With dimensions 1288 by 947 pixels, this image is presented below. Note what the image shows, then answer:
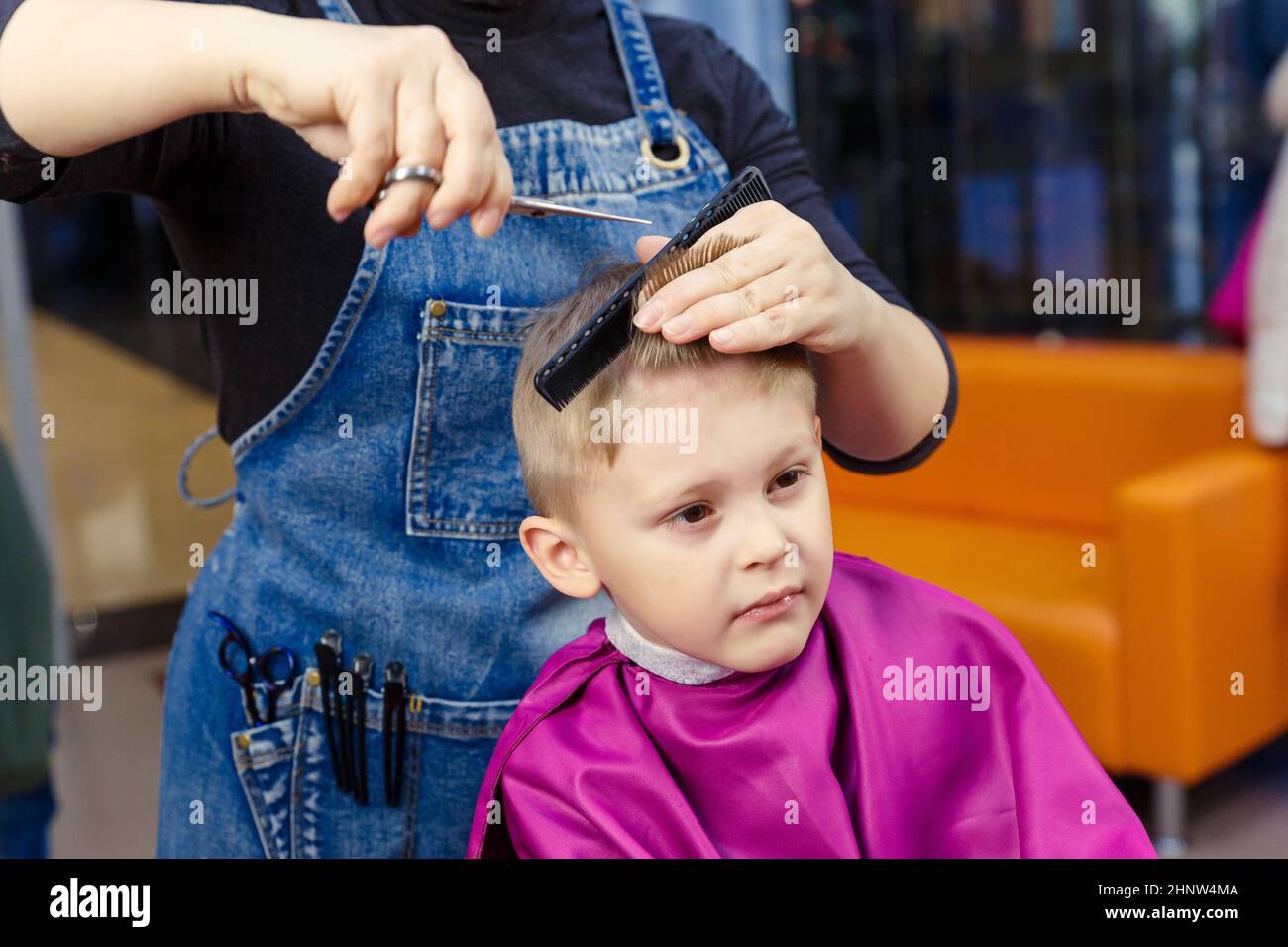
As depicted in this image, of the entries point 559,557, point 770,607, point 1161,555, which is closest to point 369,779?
point 559,557

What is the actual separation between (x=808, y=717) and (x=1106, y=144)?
4938mm

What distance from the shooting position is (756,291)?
69 centimetres

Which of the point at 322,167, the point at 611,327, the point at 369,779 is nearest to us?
the point at 611,327

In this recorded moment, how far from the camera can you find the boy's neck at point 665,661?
0.86 m

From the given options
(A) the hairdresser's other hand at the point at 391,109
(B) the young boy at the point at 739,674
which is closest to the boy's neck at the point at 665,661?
(B) the young boy at the point at 739,674

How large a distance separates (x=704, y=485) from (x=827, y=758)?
0.67 feet

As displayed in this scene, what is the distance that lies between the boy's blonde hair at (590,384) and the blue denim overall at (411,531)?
2 cm

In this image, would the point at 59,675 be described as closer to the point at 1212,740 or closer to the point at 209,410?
the point at 209,410

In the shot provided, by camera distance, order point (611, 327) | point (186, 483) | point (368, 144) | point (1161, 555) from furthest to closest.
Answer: point (1161, 555) < point (186, 483) < point (611, 327) < point (368, 144)

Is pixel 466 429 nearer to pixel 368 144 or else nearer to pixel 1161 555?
pixel 368 144

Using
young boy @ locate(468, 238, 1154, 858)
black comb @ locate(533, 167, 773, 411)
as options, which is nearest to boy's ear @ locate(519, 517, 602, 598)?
young boy @ locate(468, 238, 1154, 858)

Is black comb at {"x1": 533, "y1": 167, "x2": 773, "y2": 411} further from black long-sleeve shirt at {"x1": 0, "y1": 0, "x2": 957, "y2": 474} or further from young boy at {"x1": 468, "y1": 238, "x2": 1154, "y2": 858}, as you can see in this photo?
black long-sleeve shirt at {"x1": 0, "y1": 0, "x2": 957, "y2": 474}

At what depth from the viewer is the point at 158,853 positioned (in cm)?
95
